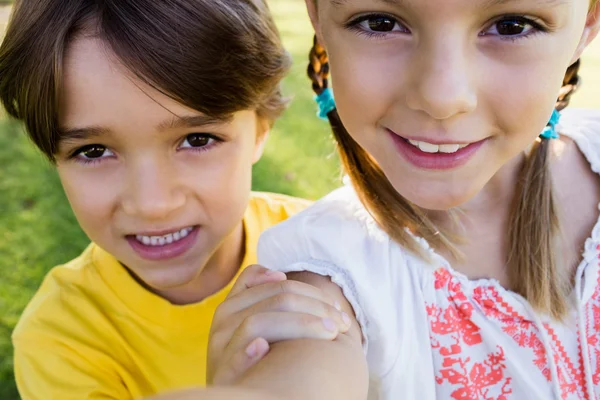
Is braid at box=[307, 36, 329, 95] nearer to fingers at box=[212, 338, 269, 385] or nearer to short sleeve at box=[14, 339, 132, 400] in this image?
fingers at box=[212, 338, 269, 385]

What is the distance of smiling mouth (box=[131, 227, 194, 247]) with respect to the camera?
1.78 m

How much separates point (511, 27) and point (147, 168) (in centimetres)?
85

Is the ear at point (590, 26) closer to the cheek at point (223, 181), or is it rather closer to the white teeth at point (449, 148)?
the white teeth at point (449, 148)

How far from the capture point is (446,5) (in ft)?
3.54

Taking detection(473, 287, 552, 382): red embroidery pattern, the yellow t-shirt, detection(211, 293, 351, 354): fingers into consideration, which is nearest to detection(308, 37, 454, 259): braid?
detection(473, 287, 552, 382): red embroidery pattern

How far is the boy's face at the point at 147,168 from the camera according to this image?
1.52 m

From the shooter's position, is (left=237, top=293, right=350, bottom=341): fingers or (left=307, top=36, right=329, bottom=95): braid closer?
(left=237, top=293, right=350, bottom=341): fingers

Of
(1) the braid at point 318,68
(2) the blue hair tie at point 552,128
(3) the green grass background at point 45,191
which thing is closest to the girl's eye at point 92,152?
(1) the braid at point 318,68

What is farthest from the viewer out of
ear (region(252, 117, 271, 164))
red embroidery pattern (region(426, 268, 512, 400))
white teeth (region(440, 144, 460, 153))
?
ear (region(252, 117, 271, 164))

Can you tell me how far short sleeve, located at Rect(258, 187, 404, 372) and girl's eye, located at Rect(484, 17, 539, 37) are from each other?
0.50 metres

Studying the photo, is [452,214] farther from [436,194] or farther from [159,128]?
[159,128]

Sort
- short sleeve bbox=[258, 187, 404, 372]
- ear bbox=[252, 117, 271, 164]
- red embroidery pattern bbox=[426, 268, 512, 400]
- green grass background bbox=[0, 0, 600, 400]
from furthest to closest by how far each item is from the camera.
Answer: green grass background bbox=[0, 0, 600, 400] < ear bbox=[252, 117, 271, 164] < red embroidery pattern bbox=[426, 268, 512, 400] < short sleeve bbox=[258, 187, 404, 372]

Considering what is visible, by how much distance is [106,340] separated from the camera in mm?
1920

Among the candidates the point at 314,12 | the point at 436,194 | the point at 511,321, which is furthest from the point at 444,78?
the point at 511,321
